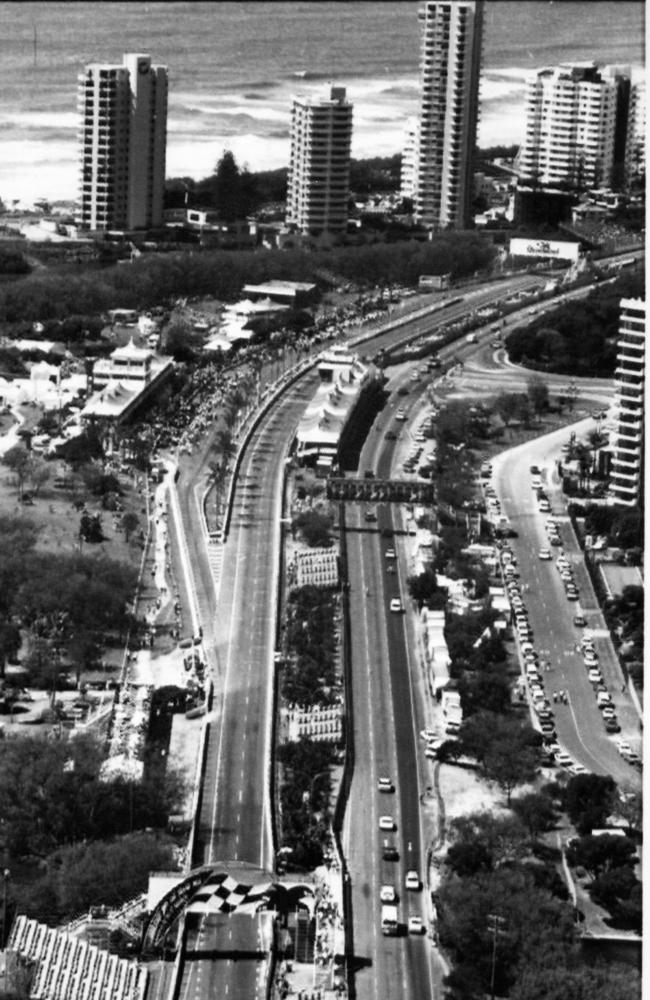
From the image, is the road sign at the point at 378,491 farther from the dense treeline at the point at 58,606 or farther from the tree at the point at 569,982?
the tree at the point at 569,982

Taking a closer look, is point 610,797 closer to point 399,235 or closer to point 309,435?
point 309,435

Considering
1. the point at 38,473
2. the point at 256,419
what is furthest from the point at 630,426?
the point at 38,473

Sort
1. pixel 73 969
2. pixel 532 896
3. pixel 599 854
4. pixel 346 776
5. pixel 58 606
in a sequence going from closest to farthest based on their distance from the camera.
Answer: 1. pixel 73 969
2. pixel 532 896
3. pixel 599 854
4. pixel 346 776
5. pixel 58 606

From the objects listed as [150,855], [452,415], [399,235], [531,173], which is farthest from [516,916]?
[531,173]

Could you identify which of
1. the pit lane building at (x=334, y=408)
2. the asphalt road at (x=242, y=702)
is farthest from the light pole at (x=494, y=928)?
the pit lane building at (x=334, y=408)

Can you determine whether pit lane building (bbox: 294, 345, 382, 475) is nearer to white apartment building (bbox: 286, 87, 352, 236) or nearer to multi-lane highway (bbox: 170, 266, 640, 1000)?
multi-lane highway (bbox: 170, 266, 640, 1000)

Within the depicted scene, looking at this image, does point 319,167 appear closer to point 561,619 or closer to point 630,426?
point 630,426

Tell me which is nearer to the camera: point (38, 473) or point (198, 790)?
point (198, 790)
